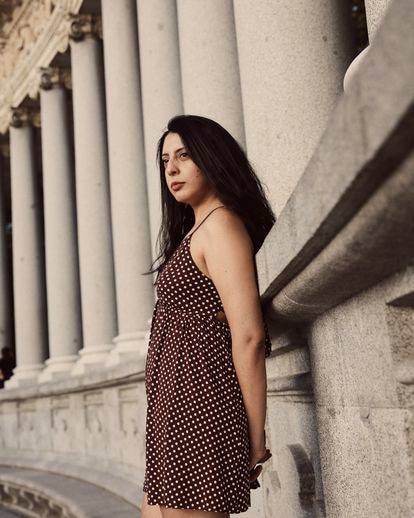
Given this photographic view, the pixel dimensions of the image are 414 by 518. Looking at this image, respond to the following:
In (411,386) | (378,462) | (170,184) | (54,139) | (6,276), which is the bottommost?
(378,462)

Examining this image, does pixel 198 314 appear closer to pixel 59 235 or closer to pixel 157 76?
pixel 157 76

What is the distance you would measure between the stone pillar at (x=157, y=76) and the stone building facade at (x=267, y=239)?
0.11 meters

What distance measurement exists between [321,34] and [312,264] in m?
13.6

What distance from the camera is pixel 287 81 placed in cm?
1894

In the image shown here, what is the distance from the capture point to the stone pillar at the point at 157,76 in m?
36.4

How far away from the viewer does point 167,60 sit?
3706cm

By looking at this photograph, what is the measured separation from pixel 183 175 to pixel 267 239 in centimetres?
245

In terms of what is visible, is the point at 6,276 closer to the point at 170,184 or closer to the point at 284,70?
the point at 284,70

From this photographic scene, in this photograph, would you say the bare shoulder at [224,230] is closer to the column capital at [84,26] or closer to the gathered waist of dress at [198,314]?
the gathered waist of dress at [198,314]

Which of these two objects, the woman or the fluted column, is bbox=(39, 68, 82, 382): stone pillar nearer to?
the fluted column

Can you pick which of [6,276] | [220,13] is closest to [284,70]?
[220,13]

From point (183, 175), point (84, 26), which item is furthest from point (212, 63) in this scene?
point (84, 26)

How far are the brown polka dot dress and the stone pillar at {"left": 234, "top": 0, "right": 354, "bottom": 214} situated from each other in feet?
26.8

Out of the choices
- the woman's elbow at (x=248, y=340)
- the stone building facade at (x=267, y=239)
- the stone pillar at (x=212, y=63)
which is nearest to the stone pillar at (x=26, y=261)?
the stone building facade at (x=267, y=239)
